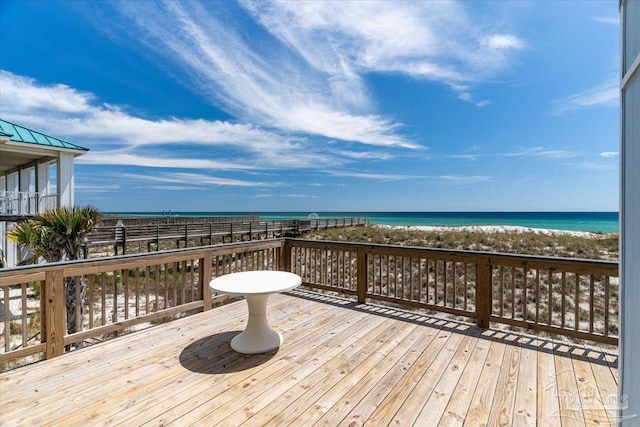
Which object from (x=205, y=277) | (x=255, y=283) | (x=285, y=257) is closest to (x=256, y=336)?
(x=255, y=283)

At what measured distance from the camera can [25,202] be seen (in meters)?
8.71

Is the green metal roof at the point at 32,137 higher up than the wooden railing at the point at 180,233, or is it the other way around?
the green metal roof at the point at 32,137

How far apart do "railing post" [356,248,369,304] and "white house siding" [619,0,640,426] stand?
115 inches

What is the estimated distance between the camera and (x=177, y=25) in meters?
6.57

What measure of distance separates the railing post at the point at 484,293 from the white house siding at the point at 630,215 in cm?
188

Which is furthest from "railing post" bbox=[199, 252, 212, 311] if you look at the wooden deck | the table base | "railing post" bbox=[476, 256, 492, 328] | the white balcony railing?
the white balcony railing

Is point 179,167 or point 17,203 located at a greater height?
point 179,167

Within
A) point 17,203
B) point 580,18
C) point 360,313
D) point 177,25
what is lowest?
point 360,313

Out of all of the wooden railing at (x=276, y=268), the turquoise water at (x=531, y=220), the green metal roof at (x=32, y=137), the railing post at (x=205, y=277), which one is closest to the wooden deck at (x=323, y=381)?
the wooden railing at (x=276, y=268)

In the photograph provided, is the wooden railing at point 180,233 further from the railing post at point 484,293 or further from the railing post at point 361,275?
the railing post at point 484,293

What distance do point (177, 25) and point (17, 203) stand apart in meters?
7.42

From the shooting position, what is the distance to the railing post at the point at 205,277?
3893 millimetres

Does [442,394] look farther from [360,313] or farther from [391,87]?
[391,87]

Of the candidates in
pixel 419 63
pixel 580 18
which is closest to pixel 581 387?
pixel 580 18
